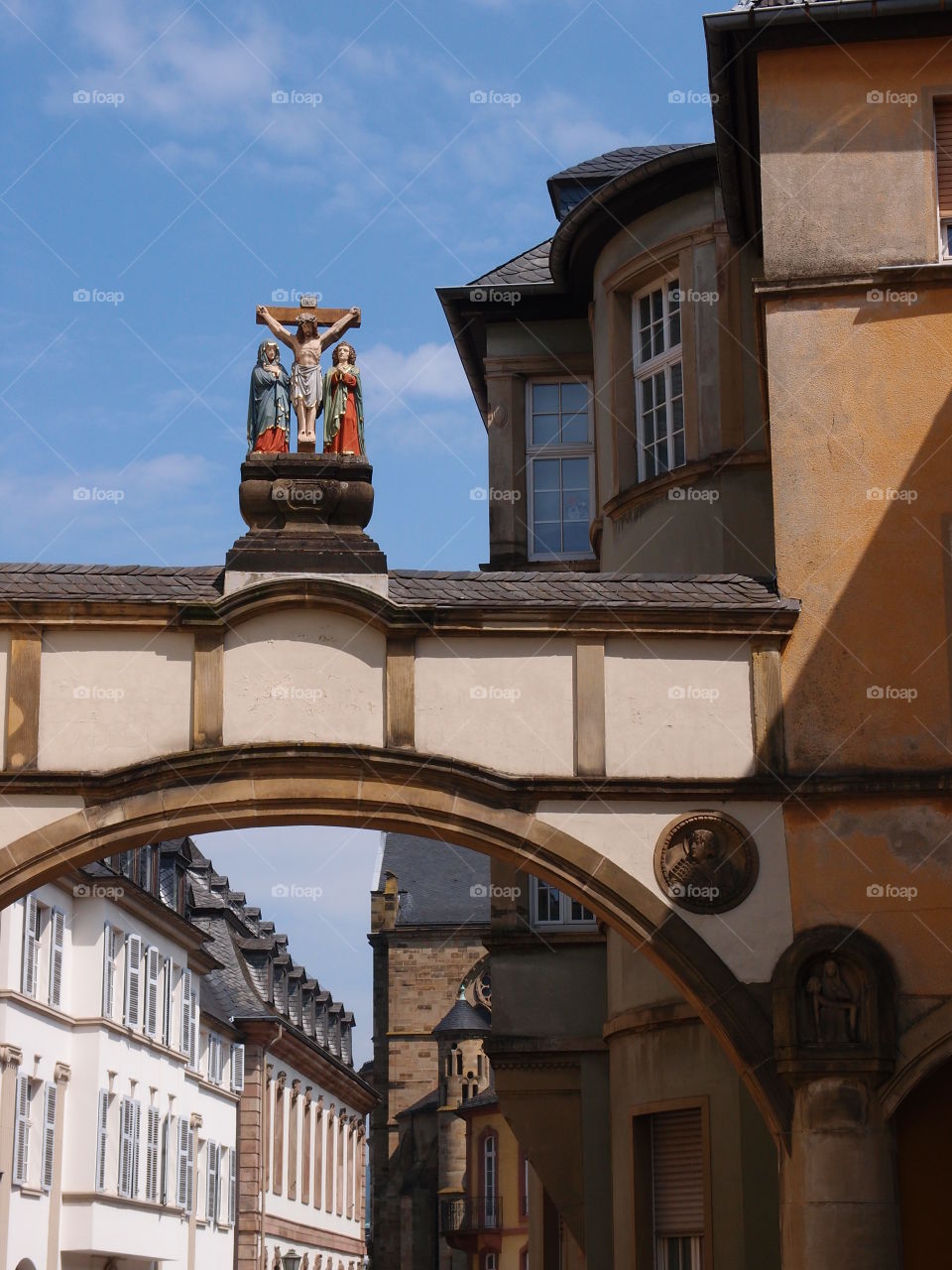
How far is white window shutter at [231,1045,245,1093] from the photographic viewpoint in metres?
50.4

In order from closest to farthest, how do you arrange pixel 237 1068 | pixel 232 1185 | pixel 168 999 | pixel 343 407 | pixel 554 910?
1. pixel 343 407
2. pixel 554 910
3. pixel 168 999
4. pixel 232 1185
5. pixel 237 1068

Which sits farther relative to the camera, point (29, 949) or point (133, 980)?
point (133, 980)

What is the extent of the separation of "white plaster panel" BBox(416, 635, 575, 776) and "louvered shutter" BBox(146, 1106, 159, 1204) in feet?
91.7

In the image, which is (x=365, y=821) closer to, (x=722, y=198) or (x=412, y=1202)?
(x=722, y=198)

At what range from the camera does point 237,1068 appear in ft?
167

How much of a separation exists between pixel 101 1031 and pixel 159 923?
16.1 ft

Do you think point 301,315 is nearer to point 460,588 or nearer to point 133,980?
point 460,588

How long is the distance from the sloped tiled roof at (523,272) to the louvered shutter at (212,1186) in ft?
94.5

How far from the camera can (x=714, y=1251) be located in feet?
52.6

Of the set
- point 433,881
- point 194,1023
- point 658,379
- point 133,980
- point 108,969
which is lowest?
point 108,969

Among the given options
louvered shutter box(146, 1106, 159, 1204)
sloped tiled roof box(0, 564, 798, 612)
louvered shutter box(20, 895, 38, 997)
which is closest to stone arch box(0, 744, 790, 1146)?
sloped tiled roof box(0, 564, 798, 612)

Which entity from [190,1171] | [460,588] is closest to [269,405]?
[460,588]

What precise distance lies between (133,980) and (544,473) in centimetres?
2051

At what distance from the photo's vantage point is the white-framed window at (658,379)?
63.1ft
